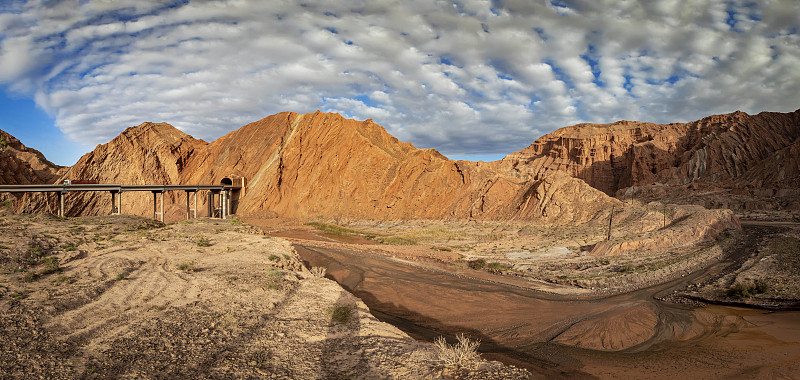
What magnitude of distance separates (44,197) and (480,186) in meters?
53.5

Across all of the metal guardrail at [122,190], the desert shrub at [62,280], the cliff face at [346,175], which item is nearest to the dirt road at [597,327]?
the desert shrub at [62,280]

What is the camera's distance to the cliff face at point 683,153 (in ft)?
242

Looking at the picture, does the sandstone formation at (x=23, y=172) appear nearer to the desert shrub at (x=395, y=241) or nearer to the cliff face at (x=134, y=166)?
the cliff face at (x=134, y=166)

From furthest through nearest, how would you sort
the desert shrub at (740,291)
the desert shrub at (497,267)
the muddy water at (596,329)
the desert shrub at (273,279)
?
the desert shrub at (497,267)
the desert shrub at (740,291)
the desert shrub at (273,279)
the muddy water at (596,329)

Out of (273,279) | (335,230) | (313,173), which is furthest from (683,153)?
(273,279)

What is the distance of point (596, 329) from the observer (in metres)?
12.3

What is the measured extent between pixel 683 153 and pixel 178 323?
110 m

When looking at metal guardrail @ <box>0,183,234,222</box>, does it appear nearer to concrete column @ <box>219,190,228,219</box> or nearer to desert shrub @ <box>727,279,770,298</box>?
concrete column @ <box>219,190,228,219</box>

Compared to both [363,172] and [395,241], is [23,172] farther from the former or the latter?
[395,241]

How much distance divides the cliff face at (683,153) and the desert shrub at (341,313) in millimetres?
82757

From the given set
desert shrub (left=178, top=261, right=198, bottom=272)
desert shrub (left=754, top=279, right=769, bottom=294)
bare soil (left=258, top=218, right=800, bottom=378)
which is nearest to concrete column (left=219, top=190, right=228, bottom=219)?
bare soil (left=258, top=218, right=800, bottom=378)

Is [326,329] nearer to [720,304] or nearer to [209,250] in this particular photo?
[209,250]

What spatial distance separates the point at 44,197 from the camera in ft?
157

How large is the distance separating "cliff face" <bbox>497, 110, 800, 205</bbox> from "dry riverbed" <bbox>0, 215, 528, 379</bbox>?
8359cm
